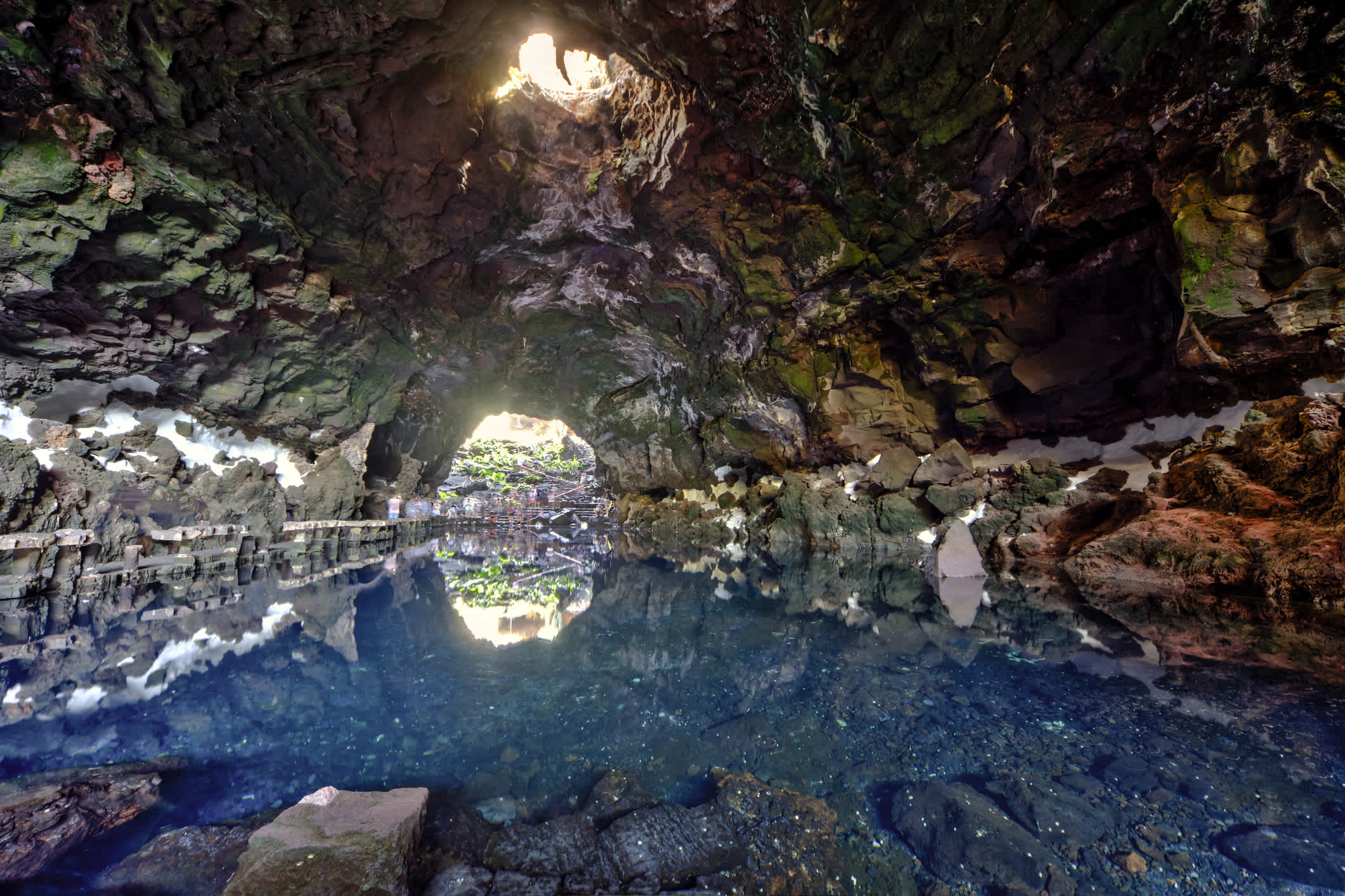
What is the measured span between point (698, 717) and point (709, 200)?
36.0 ft

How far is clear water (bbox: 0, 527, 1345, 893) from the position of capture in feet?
9.48

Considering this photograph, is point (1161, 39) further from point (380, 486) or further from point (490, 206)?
point (380, 486)

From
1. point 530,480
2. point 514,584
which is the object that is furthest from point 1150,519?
point 530,480

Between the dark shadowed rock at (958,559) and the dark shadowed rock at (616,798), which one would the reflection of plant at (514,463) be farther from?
the dark shadowed rock at (616,798)

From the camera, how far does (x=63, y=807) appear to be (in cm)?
271

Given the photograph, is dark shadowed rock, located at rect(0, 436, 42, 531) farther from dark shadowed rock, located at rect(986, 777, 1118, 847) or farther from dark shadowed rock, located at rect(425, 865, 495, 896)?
dark shadowed rock, located at rect(986, 777, 1118, 847)

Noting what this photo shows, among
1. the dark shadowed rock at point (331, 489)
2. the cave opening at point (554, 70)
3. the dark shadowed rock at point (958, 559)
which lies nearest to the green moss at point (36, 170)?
the cave opening at point (554, 70)

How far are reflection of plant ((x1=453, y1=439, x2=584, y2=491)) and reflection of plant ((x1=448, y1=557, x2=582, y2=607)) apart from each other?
26582mm

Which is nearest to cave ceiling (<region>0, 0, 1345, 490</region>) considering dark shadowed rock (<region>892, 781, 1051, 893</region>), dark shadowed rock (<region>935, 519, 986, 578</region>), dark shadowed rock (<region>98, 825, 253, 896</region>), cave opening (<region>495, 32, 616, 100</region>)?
cave opening (<region>495, 32, 616, 100</region>)

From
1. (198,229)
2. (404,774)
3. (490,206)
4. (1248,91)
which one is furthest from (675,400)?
(404,774)

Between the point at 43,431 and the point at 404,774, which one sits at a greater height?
the point at 43,431

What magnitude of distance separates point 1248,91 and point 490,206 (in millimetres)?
13359

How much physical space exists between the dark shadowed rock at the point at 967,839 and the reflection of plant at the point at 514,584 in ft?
21.9

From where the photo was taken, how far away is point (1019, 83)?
8.06 meters
